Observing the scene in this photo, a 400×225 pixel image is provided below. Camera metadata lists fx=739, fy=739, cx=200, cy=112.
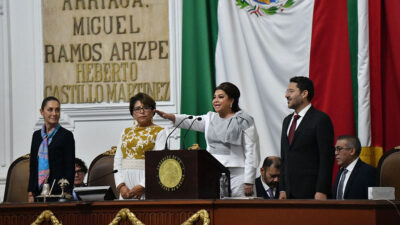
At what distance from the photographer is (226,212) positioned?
13.5 feet

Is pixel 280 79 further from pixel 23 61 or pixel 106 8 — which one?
pixel 23 61

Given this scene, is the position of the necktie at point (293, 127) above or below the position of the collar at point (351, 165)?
above

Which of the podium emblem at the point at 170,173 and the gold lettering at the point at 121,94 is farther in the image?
the gold lettering at the point at 121,94

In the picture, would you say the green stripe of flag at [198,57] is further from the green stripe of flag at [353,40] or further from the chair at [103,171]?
the green stripe of flag at [353,40]

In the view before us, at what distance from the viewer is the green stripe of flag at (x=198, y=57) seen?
22.6 feet

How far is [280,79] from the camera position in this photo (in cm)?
684

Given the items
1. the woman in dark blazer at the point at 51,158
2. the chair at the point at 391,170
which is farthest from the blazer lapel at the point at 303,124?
the woman in dark blazer at the point at 51,158

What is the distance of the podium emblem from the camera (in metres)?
4.32

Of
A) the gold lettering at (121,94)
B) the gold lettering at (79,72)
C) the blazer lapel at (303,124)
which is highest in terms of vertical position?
the gold lettering at (79,72)

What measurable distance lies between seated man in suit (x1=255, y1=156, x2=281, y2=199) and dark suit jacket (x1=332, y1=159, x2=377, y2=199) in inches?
22.9

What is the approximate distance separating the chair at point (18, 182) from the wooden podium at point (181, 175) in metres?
2.40

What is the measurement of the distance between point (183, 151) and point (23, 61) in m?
3.58

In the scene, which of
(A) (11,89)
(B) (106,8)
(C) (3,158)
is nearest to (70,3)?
(B) (106,8)

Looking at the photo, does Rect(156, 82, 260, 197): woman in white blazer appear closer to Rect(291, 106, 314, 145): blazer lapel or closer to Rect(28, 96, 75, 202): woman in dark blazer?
Rect(291, 106, 314, 145): blazer lapel
